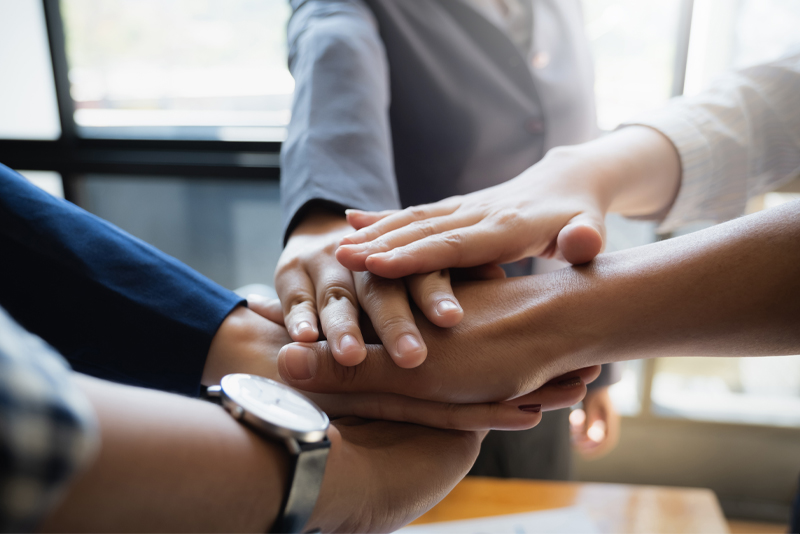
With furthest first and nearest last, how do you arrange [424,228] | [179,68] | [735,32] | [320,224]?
[179,68]
[735,32]
[320,224]
[424,228]

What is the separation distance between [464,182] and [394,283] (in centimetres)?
46

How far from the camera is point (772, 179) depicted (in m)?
0.88

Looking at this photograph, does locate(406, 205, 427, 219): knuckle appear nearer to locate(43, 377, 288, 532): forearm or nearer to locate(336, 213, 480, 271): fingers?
locate(336, 213, 480, 271): fingers

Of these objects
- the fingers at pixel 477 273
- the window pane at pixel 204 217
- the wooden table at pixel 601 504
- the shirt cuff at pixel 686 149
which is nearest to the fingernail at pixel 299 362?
the fingers at pixel 477 273

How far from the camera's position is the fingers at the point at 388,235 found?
0.54 metres

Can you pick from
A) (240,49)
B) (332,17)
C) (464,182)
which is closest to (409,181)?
(464,182)

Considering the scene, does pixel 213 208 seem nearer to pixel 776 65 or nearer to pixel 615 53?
pixel 615 53

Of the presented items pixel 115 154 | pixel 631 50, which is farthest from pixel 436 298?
pixel 115 154

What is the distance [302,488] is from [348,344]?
6.3 inches

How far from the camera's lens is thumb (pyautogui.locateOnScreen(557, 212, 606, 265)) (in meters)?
0.55

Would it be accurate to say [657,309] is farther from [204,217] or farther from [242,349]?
[204,217]

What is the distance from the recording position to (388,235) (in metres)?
0.57

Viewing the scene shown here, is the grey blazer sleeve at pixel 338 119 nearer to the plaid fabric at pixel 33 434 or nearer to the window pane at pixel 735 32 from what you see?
the plaid fabric at pixel 33 434

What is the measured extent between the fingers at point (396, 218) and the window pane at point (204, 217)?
1.25 meters
